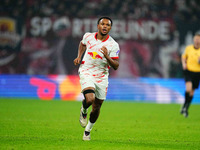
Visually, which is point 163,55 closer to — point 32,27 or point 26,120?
point 32,27

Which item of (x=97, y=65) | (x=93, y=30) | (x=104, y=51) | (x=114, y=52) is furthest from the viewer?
(x=93, y=30)

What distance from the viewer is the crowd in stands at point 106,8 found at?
84.2ft

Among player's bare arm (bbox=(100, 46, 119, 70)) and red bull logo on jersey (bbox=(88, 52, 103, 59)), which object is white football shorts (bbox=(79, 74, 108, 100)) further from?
player's bare arm (bbox=(100, 46, 119, 70))

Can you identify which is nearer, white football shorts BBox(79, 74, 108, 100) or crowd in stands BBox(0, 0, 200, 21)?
white football shorts BBox(79, 74, 108, 100)

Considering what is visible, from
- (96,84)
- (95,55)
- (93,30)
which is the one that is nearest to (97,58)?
(95,55)

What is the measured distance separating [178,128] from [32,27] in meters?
15.4

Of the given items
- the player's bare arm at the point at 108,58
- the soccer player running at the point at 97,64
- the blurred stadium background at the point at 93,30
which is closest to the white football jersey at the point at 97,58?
the soccer player running at the point at 97,64

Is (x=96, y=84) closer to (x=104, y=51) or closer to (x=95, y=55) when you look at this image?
(x=95, y=55)

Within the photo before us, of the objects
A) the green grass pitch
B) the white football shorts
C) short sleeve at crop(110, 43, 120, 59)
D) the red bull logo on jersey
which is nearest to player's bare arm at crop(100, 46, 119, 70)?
short sleeve at crop(110, 43, 120, 59)

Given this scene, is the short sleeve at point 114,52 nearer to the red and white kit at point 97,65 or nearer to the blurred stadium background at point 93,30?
the red and white kit at point 97,65

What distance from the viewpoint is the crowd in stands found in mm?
25656

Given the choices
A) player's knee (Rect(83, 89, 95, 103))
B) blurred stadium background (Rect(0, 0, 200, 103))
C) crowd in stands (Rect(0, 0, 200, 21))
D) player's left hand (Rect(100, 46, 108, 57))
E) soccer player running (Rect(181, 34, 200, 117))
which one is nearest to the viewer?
player's left hand (Rect(100, 46, 108, 57))

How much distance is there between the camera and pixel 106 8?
84.5 feet

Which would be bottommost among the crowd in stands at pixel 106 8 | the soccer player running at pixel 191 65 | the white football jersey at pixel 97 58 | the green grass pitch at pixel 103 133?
the green grass pitch at pixel 103 133
